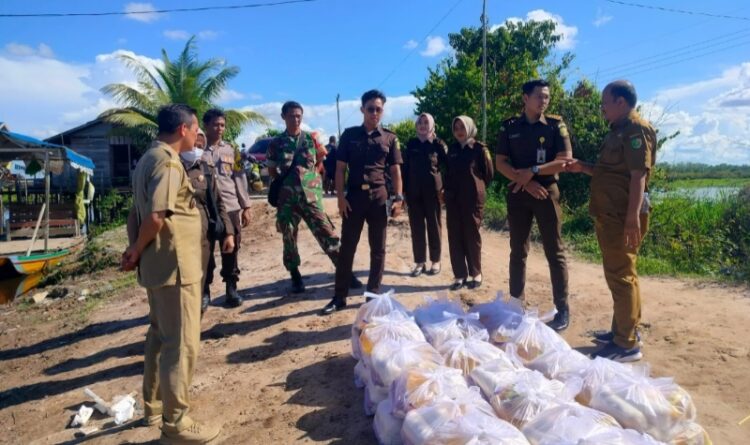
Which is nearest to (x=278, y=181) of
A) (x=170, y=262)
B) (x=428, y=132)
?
(x=428, y=132)

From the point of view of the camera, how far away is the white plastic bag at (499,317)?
303 centimetres

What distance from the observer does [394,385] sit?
247cm

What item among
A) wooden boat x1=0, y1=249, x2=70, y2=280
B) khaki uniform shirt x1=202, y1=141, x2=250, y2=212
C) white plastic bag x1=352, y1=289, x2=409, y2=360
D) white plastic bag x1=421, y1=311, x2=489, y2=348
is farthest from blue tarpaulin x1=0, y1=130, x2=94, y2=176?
white plastic bag x1=421, y1=311, x2=489, y2=348

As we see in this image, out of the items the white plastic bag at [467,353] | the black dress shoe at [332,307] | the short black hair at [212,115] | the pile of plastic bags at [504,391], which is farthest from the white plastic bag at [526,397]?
the short black hair at [212,115]

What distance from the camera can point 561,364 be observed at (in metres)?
2.62

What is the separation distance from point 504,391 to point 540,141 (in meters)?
2.47

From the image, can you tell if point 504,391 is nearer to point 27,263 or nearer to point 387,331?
point 387,331

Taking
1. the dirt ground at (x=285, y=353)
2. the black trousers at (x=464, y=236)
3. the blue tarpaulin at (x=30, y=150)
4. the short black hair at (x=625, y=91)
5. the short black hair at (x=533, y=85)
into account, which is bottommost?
the dirt ground at (x=285, y=353)

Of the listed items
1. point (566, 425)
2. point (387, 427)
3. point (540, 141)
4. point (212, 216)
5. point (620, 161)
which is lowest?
point (387, 427)

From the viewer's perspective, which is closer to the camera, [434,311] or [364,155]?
[434,311]

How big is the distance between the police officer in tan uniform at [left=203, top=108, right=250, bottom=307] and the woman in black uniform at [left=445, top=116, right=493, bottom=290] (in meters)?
2.25

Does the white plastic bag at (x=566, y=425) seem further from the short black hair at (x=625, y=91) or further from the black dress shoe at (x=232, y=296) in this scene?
the black dress shoe at (x=232, y=296)

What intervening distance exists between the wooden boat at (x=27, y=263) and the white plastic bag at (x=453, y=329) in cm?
763

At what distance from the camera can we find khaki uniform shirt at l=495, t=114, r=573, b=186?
4.07 metres
